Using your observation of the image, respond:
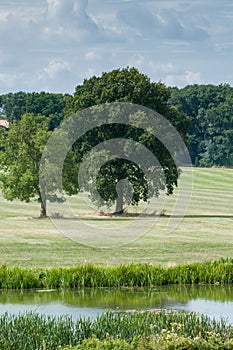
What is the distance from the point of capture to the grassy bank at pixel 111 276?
30031 mm

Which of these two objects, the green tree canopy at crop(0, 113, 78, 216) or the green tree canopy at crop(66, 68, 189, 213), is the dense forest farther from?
the green tree canopy at crop(0, 113, 78, 216)

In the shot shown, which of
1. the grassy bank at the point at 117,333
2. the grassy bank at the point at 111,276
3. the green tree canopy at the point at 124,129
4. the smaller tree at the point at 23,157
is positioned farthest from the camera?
the green tree canopy at the point at 124,129

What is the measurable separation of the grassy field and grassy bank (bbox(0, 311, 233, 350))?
12.7 meters

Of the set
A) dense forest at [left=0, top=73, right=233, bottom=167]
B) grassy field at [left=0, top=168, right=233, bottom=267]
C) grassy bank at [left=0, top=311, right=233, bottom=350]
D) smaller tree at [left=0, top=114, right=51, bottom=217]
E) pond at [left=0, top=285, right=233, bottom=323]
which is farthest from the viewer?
dense forest at [left=0, top=73, right=233, bottom=167]

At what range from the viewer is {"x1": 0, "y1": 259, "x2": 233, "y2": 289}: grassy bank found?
3003 cm

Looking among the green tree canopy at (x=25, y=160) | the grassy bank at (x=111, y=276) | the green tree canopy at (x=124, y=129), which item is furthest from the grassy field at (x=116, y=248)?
the grassy bank at (x=111, y=276)

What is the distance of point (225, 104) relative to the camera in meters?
126

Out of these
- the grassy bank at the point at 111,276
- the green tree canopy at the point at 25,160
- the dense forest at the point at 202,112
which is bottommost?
the grassy bank at the point at 111,276

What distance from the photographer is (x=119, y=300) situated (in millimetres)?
27969

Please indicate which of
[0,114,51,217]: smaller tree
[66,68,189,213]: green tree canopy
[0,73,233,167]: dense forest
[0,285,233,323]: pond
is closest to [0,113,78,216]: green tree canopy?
[0,114,51,217]: smaller tree

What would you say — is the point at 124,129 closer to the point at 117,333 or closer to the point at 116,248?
the point at 116,248

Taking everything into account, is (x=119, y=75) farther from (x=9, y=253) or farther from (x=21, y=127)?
(x=9, y=253)

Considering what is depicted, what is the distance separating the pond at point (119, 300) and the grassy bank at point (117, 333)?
2611 millimetres

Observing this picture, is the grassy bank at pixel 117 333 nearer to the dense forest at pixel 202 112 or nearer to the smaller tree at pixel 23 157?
the smaller tree at pixel 23 157
